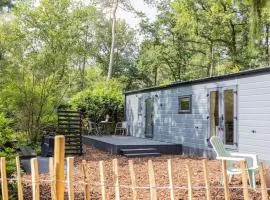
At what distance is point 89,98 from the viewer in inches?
750

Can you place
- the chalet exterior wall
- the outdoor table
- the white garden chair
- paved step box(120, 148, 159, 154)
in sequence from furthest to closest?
1. the outdoor table
2. paved step box(120, 148, 159, 154)
3. the chalet exterior wall
4. the white garden chair

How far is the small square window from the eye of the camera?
12.2m

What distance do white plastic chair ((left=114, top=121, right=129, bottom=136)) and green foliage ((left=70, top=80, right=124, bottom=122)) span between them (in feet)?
1.53

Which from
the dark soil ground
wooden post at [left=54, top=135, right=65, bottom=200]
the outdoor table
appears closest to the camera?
wooden post at [left=54, top=135, right=65, bottom=200]

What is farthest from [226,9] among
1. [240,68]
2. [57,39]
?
[57,39]

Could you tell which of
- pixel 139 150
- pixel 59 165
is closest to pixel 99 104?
pixel 139 150

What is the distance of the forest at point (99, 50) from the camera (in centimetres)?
1325

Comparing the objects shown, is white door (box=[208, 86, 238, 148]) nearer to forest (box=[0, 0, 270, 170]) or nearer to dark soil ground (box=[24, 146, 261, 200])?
dark soil ground (box=[24, 146, 261, 200])

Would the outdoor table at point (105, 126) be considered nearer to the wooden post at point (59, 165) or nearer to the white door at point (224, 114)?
the white door at point (224, 114)

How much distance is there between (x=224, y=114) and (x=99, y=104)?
31.2 feet

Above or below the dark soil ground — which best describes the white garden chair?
above

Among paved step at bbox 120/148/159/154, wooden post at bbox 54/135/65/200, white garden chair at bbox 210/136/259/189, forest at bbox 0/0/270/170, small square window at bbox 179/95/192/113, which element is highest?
forest at bbox 0/0/270/170

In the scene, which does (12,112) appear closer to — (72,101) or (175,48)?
(72,101)

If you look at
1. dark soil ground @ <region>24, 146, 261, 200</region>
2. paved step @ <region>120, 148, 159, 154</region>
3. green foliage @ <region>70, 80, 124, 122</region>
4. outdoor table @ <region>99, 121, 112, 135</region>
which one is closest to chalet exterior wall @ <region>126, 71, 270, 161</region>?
dark soil ground @ <region>24, 146, 261, 200</region>
